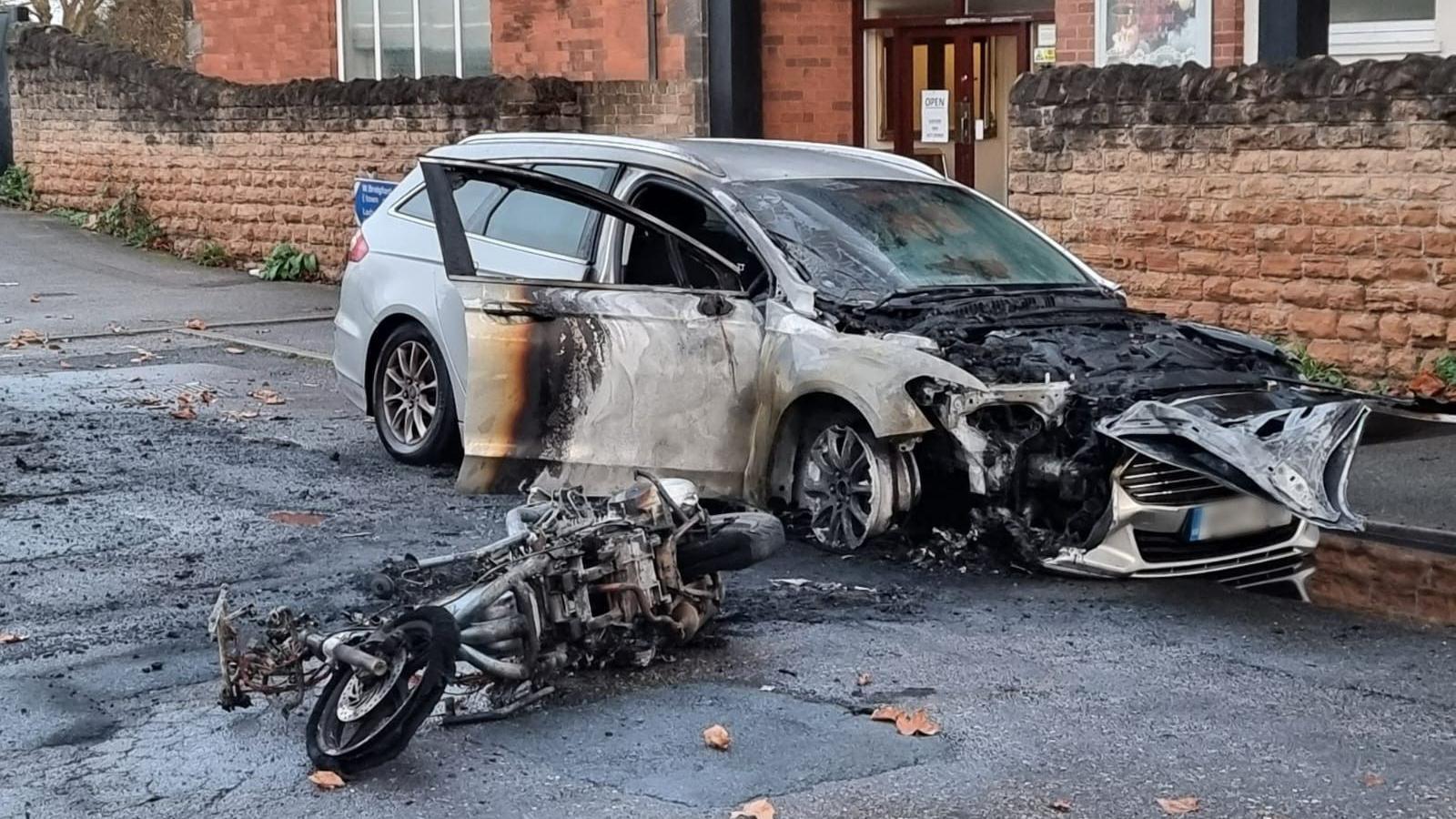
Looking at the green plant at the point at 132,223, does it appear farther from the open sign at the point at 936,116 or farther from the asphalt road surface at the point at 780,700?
the asphalt road surface at the point at 780,700

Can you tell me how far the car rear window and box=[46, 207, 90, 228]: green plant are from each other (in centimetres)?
1369

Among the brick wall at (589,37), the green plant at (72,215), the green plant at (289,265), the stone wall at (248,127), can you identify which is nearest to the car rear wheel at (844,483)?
the stone wall at (248,127)

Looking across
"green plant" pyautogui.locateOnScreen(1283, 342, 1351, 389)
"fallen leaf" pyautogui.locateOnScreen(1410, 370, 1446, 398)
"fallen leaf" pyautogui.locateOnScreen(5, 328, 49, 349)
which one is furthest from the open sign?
"fallen leaf" pyautogui.locateOnScreen(5, 328, 49, 349)

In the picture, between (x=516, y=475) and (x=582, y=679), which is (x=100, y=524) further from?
(x=582, y=679)

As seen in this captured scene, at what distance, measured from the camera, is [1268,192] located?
12.3 meters

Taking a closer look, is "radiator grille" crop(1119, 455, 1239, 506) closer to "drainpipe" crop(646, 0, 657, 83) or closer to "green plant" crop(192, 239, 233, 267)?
"drainpipe" crop(646, 0, 657, 83)

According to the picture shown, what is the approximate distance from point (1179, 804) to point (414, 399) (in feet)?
18.8

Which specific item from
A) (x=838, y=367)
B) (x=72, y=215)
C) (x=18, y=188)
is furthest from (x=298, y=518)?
(x=18, y=188)

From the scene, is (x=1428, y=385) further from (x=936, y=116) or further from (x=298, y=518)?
(x=936, y=116)

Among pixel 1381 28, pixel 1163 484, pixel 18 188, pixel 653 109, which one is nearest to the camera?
pixel 1163 484

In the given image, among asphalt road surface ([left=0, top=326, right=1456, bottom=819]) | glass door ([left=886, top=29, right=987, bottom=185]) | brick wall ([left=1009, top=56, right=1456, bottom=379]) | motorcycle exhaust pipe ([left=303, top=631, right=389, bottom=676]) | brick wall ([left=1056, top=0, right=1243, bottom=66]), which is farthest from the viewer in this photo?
glass door ([left=886, top=29, right=987, bottom=185])

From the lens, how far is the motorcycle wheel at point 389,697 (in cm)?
543

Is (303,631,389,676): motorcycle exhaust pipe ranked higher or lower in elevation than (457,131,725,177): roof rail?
lower

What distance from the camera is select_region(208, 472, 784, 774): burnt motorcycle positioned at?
18.0ft
